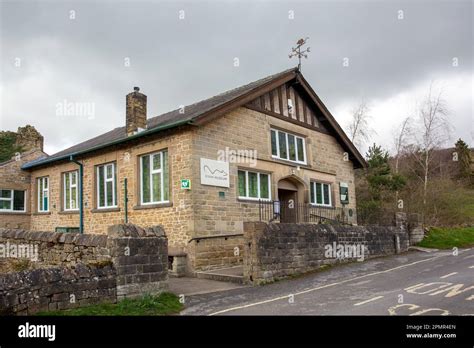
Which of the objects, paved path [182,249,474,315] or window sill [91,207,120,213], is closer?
paved path [182,249,474,315]

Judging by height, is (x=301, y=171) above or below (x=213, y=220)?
above

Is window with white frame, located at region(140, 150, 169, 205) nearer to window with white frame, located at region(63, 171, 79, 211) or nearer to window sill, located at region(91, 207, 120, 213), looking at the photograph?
window sill, located at region(91, 207, 120, 213)

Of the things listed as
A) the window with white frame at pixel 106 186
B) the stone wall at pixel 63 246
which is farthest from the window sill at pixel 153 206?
the stone wall at pixel 63 246

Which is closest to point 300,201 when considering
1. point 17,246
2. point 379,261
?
point 379,261

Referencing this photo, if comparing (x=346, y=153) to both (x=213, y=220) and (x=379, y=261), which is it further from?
(x=213, y=220)

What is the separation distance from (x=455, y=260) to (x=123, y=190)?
12.5 m

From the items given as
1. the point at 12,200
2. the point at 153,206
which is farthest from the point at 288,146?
the point at 12,200

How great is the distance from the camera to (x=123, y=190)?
55.1ft

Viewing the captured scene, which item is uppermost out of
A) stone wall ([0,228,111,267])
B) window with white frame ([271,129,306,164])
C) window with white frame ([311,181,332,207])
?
window with white frame ([271,129,306,164])

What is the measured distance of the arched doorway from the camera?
1845 cm

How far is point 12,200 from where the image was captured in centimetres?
2253

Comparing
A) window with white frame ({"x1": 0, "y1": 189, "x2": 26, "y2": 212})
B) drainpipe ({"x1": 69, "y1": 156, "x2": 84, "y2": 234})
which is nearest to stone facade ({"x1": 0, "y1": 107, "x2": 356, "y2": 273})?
drainpipe ({"x1": 69, "y1": 156, "x2": 84, "y2": 234})

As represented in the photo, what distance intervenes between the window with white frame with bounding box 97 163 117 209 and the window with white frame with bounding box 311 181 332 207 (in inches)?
346

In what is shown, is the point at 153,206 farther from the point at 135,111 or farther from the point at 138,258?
the point at 138,258
